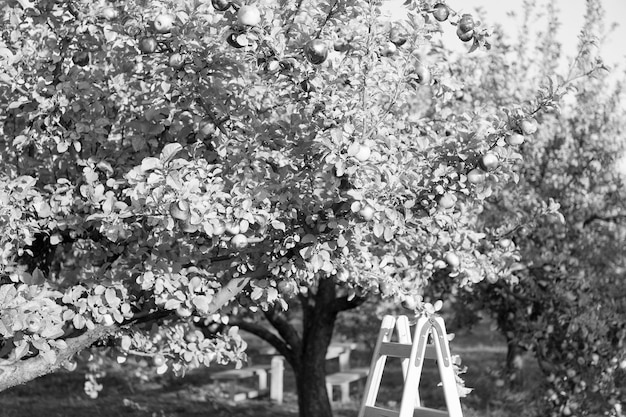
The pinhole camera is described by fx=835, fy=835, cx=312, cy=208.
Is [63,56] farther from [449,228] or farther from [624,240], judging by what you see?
[624,240]

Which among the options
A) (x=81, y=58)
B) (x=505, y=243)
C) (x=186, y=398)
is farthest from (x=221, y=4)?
(x=186, y=398)

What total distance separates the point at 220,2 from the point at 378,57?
963mm

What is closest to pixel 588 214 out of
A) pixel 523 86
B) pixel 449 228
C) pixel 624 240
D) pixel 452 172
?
pixel 624 240

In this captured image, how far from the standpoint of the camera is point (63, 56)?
5289 mm

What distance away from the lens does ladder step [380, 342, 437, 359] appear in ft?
17.1

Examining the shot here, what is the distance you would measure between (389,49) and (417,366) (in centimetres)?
203

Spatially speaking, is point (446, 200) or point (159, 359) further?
point (159, 359)

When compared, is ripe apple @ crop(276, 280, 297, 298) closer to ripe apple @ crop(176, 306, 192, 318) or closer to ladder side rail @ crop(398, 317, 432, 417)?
ripe apple @ crop(176, 306, 192, 318)

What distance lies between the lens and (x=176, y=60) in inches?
179

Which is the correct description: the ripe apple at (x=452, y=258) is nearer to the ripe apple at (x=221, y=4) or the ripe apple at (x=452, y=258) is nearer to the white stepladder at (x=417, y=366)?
the white stepladder at (x=417, y=366)

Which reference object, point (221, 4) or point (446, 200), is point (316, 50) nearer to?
point (221, 4)

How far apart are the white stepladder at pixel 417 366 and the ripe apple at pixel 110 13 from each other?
8.47 ft

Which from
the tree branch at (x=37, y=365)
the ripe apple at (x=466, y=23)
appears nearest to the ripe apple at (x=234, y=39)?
the ripe apple at (x=466, y=23)

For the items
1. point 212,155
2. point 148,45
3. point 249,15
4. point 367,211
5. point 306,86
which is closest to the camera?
point 249,15
